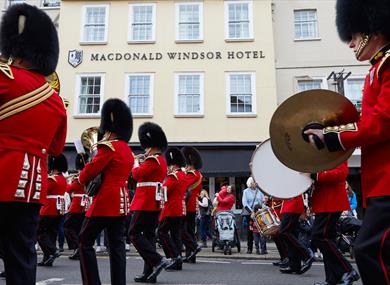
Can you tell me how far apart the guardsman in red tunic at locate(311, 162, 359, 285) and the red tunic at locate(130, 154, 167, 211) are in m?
2.28

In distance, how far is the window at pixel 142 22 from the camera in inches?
685

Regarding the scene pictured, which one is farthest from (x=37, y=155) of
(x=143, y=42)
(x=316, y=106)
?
(x=143, y=42)

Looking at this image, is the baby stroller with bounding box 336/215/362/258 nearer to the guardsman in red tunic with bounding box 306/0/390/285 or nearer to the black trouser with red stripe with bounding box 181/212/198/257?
the black trouser with red stripe with bounding box 181/212/198/257

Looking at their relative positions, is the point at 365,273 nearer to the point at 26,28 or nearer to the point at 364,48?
the point at 364,48

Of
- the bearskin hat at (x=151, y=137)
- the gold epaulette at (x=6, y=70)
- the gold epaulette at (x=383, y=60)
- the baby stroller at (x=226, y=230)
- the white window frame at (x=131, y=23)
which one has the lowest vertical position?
the baby stroller at (x=226, y=230)

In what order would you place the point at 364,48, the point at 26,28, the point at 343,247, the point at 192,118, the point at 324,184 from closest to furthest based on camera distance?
the point at 364,48 < the point at 26,28 < the point at 324,184 < the point at 343,247 < the point at 192,118

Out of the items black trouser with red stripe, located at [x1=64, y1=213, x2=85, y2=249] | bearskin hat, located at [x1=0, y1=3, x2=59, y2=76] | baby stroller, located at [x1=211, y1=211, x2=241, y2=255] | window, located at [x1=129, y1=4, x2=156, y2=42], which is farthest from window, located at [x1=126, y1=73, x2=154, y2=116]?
bearskin hat, located at [x1=0, y1=3, x2=59, y2=76]

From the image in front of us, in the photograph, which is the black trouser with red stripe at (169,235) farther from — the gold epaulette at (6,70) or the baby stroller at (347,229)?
the gold epaulette at (6,70)

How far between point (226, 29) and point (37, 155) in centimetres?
1496

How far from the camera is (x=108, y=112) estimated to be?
19.1 feet

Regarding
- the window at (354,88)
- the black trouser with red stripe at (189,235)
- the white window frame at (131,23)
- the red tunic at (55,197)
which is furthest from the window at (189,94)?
the red tunic at (55,197)

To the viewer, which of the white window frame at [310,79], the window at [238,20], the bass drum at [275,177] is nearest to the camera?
the bass drum at [275,177]

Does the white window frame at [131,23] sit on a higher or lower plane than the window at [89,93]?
higher

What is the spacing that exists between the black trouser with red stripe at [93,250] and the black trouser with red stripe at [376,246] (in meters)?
3.07
